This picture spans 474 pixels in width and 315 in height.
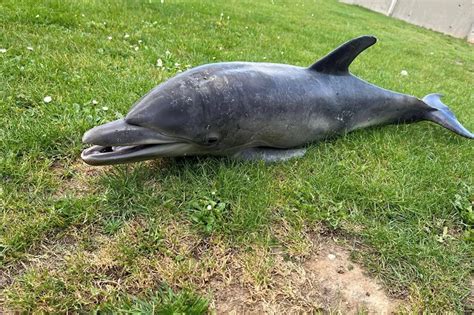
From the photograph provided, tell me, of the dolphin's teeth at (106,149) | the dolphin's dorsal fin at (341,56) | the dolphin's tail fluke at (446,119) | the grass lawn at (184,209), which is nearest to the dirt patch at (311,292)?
the grass lawn at (184,209)

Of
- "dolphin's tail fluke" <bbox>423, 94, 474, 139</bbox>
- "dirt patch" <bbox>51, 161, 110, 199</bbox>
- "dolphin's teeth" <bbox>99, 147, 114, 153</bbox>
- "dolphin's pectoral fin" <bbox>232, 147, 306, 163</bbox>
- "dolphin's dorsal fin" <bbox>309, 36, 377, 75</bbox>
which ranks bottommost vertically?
"dirt patch" <bbox>51, 161, 110, 199</bbox>

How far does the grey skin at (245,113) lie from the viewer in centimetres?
276

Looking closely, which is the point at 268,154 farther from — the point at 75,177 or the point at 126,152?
the point at 75,177

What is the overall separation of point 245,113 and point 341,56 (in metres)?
1.27

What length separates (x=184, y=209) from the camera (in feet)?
9.36

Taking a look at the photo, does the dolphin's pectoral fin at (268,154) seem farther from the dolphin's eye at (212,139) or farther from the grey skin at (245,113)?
the dolphin's eye at (212,139)

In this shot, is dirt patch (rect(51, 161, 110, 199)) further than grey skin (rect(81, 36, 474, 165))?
Yes

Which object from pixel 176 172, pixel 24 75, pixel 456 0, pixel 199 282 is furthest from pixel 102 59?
pixel 456 0

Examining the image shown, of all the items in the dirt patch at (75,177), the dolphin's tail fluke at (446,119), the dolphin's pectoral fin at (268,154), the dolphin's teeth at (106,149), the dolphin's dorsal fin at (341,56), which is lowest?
the dirt patch at (75,177)

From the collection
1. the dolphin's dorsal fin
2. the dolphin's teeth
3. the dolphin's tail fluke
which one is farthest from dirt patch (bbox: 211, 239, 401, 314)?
the dolphin's tail fluke

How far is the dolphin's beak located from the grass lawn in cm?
28

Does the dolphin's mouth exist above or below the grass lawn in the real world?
above

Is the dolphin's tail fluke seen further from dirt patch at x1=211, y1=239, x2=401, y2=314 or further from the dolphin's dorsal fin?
dirt patch at x1=211, y1=239, x2=401, y2=314

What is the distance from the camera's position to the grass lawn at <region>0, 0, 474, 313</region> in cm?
236
